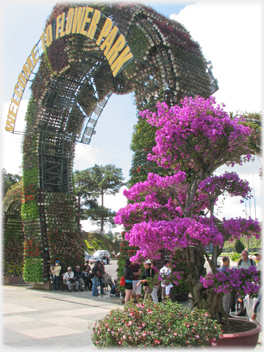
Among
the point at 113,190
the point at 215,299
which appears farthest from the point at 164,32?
the point at 113,190

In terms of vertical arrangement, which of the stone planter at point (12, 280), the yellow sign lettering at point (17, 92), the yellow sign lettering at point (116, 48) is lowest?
the stone planter at point (12, 280)

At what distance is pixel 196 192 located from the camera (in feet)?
20.0

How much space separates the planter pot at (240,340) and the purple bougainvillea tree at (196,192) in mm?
562

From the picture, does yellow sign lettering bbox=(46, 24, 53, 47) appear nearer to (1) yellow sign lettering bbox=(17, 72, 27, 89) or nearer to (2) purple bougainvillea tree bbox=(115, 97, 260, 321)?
(1) yellow sign lettering bbox=(17, 72, 27, 89)

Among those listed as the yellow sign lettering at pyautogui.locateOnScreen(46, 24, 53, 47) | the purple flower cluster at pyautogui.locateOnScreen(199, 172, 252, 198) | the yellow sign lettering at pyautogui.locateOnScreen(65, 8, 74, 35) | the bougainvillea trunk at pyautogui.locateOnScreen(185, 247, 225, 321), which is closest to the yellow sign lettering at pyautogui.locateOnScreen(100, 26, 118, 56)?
the yellow sign lettering at pyautogui.locateOnScreen(65, 8, 74, 35)

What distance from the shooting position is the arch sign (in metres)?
8.60

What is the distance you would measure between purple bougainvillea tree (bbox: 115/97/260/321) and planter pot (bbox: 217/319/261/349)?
562 mm

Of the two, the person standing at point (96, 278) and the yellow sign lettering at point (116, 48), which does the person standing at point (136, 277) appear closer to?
the person standing at point (96, 278)

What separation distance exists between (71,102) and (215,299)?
11.0m

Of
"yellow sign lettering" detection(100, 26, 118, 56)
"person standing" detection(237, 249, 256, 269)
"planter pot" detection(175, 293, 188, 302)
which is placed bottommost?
"planter pot" detection(175, 293, 188, 302)

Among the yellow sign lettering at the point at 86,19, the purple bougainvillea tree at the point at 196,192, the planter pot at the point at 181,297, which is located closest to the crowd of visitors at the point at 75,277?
the planter pot at the point at 181,297

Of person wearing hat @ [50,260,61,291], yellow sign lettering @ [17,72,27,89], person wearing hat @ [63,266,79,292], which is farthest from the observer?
yellow sign lettering @ [17,72,27,89]

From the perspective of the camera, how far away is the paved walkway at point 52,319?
5.54 metres

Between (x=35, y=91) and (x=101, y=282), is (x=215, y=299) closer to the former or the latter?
(x=101, y=282)
